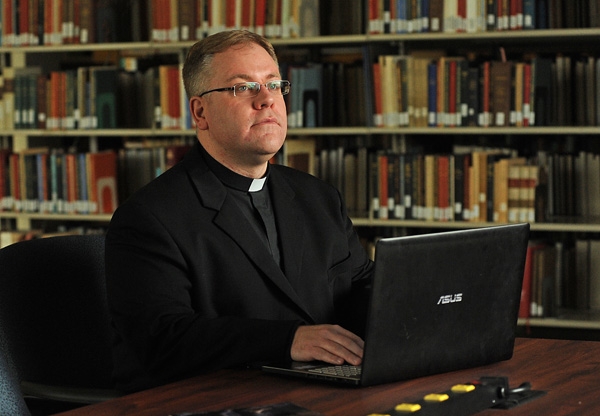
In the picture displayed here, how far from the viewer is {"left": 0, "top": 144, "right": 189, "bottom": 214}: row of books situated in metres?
4.68

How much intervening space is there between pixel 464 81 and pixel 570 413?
9.35 feet

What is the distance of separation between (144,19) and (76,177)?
825 millimetres

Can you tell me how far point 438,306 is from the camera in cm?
150

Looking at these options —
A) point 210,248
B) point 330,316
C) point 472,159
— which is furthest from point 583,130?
point 210,248

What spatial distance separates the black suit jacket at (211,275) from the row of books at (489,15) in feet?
6.82

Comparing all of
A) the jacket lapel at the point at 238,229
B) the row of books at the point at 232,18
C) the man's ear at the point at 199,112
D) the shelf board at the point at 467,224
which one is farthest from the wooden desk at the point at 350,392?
the row of books at the point at 232,18

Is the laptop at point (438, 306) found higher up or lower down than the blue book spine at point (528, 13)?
lower down

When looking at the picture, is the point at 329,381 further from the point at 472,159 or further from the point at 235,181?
the point at 472,159

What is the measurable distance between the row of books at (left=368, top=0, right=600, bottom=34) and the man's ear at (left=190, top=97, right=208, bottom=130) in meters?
2.20

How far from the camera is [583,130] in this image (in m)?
3.95

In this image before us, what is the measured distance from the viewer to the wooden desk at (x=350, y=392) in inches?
55.4

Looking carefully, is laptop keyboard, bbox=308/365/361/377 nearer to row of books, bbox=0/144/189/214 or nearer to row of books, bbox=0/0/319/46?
row of books, bbox=0/0/319/46

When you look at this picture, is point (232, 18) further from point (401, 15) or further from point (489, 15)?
point (489, 15)

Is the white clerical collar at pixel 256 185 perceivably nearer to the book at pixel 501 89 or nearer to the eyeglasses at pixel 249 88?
the eyeglasses at pixel 249 88
